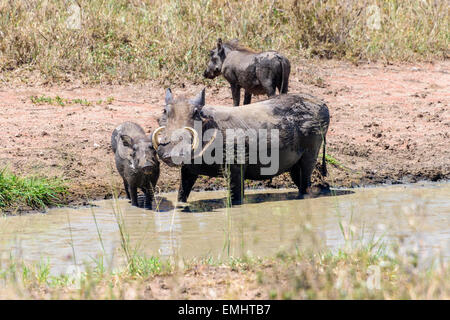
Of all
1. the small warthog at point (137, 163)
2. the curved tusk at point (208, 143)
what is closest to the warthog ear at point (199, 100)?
the curved tusk at point (208, 143)

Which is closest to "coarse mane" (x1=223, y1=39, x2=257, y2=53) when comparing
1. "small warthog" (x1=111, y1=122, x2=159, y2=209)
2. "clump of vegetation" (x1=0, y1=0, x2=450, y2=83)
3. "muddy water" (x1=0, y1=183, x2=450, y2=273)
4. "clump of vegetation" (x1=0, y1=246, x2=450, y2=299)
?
"clump of vegetation" (x1=0, y1=0, x2=450, y2=83)

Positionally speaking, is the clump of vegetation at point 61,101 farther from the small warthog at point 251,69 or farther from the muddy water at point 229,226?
the muddy water at point 229,226

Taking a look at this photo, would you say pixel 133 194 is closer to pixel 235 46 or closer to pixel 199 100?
pixel 199 100

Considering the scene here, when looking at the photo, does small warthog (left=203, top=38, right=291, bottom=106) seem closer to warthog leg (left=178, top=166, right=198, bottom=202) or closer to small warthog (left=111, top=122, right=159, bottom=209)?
warthog leg (left=178, top=166, right=198, bottom=202)

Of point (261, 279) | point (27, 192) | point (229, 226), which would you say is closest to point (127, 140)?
point (27, 192)

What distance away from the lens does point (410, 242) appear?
19.6ft

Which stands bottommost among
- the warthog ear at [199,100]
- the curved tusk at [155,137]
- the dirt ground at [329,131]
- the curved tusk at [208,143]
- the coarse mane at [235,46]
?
the dirt ground at [329,131]

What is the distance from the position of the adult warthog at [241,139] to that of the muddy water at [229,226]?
36 cm

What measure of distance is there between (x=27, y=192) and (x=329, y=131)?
179 inches

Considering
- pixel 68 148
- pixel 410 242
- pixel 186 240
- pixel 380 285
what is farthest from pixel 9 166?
pixel 380 285

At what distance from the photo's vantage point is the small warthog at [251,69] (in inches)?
403

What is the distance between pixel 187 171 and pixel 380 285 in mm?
4050

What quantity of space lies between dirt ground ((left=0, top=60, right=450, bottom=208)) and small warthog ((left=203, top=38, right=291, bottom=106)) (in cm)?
89

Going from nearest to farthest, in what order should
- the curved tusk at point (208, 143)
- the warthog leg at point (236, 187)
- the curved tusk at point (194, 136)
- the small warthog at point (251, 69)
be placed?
the curved tusk at point (194, 136)
the curved tusk at point (208, 143)
the warthog leg at point (236, 187)
the small warthog at point (251, 69)
